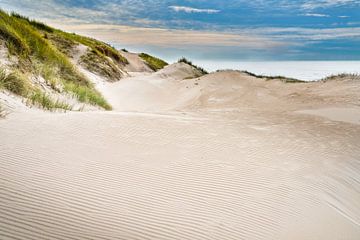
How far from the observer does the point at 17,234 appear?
8.22ft

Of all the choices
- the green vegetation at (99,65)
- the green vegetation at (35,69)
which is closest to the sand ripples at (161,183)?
the green vegetation at (35,69)

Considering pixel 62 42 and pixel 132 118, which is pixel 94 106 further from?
pixel 62 42

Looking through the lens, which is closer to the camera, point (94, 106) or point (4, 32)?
point (94, 106)

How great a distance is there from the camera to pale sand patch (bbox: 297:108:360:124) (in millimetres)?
8531

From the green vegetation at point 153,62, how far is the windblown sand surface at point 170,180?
112 ft

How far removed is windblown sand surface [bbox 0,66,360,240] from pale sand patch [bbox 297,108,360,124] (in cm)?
175

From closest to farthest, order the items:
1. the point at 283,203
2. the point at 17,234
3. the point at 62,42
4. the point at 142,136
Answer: the point at 17,234
the point at 283,203
the point at 142,136
the point at 62,42

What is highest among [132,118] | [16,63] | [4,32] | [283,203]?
[4,32]

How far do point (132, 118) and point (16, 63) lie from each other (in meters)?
5.41

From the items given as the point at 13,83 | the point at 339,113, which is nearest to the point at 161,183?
the point at 13,83

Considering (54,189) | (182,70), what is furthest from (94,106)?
(182,70)

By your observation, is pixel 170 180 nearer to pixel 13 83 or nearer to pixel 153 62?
pixel 13 83

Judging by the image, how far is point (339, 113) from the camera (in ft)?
30.2

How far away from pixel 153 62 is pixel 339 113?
36.3 m
